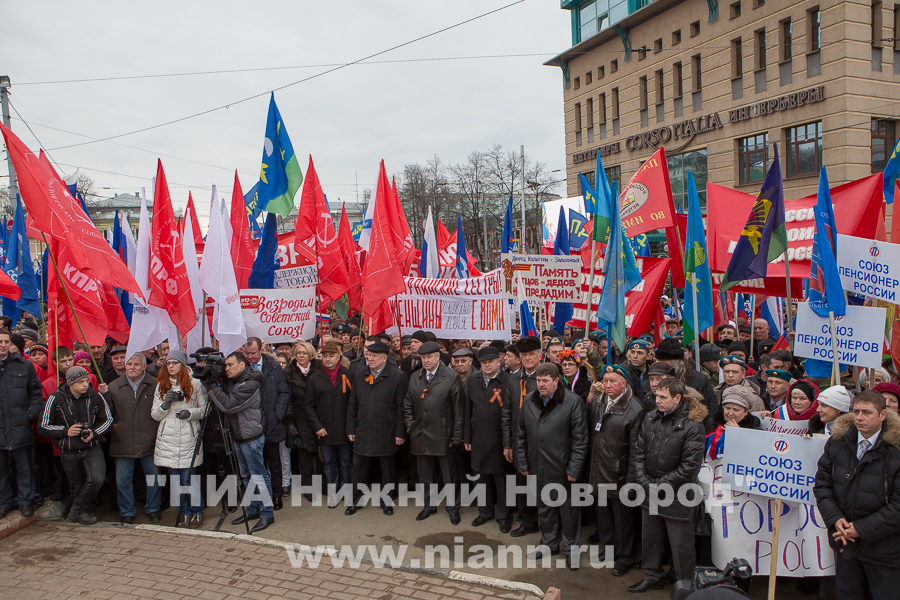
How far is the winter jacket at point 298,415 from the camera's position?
287 inches

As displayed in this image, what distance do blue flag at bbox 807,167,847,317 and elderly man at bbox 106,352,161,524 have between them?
265 inches

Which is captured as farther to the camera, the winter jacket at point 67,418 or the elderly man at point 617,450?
the winter jacket at point 67,418

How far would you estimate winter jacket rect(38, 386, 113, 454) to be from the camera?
6492 mm

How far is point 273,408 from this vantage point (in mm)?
7051

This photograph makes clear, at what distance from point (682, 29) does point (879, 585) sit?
90.3 ft

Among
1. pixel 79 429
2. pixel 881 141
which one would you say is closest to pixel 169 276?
pixel 79 429

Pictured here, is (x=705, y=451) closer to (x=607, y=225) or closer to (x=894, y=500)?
(x=894, y=500)

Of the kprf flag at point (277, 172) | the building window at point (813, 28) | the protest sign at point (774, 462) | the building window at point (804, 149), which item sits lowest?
the protest sign at point (774, 462)

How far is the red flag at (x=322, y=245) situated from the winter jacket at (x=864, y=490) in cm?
658

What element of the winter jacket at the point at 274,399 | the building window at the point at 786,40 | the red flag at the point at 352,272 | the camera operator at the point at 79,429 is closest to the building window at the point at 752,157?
the building window at the point at 786,40

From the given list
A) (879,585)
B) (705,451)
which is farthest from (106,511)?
(879,585)

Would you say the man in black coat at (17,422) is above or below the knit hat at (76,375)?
below

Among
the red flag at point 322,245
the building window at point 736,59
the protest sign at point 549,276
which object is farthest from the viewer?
the building window at point 736,59

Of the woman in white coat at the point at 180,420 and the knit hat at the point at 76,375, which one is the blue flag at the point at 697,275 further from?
the knit hat at the point at 76,375
